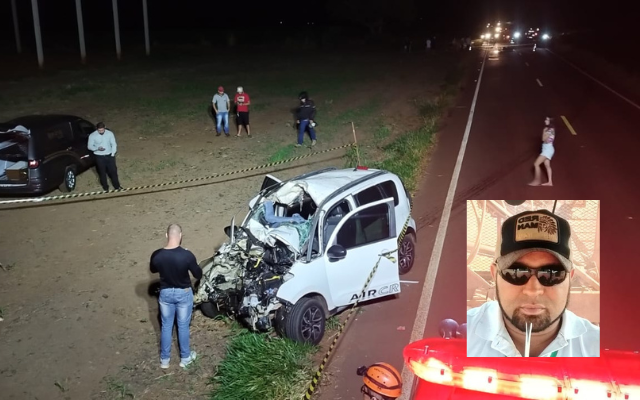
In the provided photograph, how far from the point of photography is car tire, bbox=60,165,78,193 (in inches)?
545

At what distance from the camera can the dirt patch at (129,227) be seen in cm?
699

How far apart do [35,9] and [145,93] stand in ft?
31.9

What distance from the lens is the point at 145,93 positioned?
97.2 feet

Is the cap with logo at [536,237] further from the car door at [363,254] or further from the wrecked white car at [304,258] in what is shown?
the car door at [363,254]

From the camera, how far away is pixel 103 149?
1320cm

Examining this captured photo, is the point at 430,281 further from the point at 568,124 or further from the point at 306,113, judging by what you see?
the point at 568,124

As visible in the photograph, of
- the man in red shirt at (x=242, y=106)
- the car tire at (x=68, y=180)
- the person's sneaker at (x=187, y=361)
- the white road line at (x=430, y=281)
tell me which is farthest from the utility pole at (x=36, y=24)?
the person's sneaker at (x=187, y=361)

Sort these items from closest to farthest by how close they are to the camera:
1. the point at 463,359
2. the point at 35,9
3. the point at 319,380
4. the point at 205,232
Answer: the point at 463,359, the point at 319,380, the point at 205,232, the point at 35,9

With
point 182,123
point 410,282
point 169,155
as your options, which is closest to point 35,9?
point 182,123

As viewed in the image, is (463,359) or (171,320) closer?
(463,359)

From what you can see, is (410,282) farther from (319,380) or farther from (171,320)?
(171,320)

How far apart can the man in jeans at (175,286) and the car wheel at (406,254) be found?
11.2ft

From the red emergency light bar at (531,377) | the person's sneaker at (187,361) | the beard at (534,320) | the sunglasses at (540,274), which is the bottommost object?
the person's sneaker at (187,361)

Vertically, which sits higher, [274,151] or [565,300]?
[565,300]
